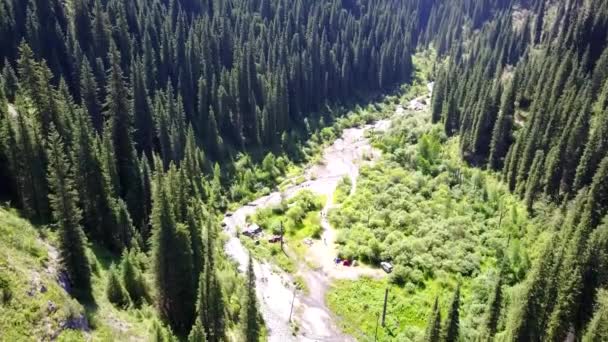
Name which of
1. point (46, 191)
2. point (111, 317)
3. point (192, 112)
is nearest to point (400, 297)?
point (111, 317)

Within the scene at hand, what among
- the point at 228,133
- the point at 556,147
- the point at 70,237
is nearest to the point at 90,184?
the point at 70,237

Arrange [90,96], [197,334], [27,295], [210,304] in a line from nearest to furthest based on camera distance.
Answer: [27,295] < [197,334] < [210,304] < [90,96]

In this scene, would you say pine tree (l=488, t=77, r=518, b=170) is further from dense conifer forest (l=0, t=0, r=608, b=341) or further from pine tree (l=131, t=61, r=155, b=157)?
pine tree (l=131, t=61, r=155, b=157)

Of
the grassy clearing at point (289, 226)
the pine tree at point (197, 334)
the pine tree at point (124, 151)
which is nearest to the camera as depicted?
the pine tree at point (197, 334)

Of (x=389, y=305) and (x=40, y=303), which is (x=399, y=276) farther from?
(x=40, y=303)

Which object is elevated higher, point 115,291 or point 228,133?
point 115,291

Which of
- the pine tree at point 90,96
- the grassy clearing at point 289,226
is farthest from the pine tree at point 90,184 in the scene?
the pine tree at point 90,96

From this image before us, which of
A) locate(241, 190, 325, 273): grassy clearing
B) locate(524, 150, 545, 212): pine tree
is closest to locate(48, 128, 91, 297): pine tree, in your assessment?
locate(241, 190, 325, 273): grassy clearing

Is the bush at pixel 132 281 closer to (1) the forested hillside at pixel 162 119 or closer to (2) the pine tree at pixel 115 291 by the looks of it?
(1) the forested hillside at pixel 162 119
